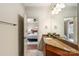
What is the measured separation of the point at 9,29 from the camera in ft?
6.59

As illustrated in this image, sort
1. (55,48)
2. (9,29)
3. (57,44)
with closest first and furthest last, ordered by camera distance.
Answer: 1. (55,48)
2. (57,44)
3. (9,29)

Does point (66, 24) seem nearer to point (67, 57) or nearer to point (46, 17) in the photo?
point (46, 17)

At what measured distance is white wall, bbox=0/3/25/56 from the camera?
179cm

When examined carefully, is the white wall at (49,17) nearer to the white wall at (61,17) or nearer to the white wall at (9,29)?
the white wall at (61,17)

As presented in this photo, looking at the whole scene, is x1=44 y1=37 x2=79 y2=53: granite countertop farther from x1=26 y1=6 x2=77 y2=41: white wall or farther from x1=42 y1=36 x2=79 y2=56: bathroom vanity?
x1=26 y1=6 x2=77 y2=41: white wall

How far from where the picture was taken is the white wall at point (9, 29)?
5.87 ft

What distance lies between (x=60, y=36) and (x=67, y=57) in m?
0.60

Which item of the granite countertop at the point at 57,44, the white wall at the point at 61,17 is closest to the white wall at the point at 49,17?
the white wall at the point at 61,17

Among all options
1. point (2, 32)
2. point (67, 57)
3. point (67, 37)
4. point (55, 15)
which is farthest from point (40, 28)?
point (67, 57)

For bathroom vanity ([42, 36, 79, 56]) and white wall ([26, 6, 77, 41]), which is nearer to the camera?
bathroom vanity ([42, 36, 79, 56])

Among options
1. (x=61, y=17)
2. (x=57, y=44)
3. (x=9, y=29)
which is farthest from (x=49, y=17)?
(x=9, y=29)

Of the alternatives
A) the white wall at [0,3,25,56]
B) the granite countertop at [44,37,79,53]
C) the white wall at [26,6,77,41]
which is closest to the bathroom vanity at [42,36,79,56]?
the granite countertop at [44,37,79,53]

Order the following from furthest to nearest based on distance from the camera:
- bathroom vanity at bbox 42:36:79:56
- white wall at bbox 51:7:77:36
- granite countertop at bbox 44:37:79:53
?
white wall at bbox 51:7:77:36, granite countertop at bbox 44:37:79:53, bathroom vanity at bbox 42:36:79:56

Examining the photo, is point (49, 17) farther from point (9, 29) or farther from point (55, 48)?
point (9, 29)
